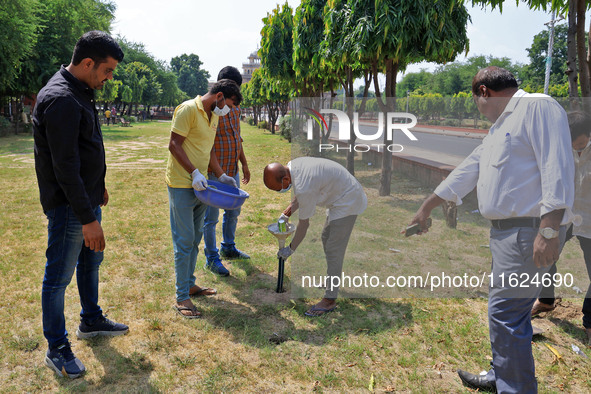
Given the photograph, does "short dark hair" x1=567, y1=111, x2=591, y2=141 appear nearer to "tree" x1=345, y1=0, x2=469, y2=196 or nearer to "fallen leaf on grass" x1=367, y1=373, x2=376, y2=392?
"fallen leaf on grass" x1=367, y1=373, x2=376, y2=392

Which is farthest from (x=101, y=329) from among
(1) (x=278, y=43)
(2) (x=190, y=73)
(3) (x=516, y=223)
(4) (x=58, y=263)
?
(2) (x=190, y=73)

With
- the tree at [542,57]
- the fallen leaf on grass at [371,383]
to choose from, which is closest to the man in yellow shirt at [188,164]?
the fallen leaf on grass at [371,383]

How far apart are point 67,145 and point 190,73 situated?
3782 inches

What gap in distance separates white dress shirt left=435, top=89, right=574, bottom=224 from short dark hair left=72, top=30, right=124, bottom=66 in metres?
2.31

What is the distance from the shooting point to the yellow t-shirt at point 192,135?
314 centimetres

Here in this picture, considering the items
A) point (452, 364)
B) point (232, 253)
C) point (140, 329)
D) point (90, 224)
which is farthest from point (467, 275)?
point (90, 224)

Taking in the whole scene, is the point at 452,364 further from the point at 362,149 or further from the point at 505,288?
the point at 362,149

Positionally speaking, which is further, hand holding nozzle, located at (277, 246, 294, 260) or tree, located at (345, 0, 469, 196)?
tree, located at (345, 0, 469, 196)

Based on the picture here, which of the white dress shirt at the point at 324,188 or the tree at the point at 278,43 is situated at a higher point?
the tree at the point at 278,43

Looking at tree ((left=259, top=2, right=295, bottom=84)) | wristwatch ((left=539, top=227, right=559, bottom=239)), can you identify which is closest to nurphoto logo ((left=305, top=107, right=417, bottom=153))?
wristwatch ((left=539, top=227, right=559, bottom=239))

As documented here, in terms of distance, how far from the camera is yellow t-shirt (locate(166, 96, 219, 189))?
10.3ft

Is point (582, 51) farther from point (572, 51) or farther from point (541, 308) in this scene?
point (541, 308)

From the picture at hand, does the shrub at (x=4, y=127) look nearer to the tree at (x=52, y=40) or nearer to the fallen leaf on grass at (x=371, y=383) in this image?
the tree at (x=52, y=40)

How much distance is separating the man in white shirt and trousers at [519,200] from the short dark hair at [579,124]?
1.22 m
